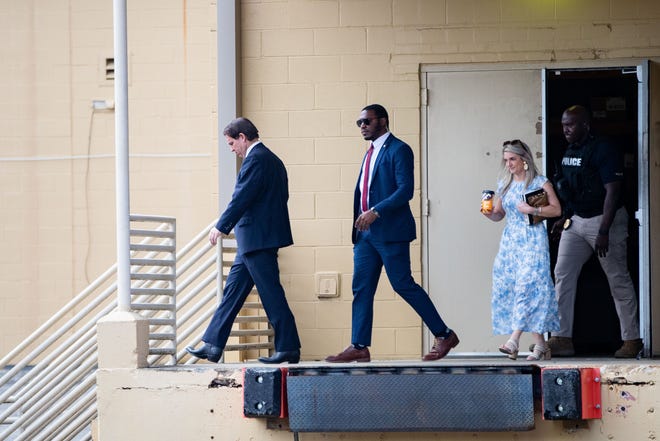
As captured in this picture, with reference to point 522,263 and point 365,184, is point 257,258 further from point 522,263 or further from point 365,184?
point 522,263

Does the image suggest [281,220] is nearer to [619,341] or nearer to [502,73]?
[502,73]

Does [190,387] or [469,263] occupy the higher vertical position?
[469,263]

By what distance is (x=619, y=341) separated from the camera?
11.2 m

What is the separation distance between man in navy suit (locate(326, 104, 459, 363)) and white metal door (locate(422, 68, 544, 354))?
1.80 meters

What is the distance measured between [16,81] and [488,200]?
319 inches

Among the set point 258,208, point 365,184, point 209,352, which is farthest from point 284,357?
point 365,184

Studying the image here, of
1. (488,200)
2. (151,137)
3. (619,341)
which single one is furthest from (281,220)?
(151,137)

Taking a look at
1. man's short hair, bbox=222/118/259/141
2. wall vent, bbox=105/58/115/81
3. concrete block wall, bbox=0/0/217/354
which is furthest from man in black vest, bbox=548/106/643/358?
wall vent, bbox=105/58/115/81

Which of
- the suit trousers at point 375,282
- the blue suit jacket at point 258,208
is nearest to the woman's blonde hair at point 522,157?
the suit trousers at point 375,282

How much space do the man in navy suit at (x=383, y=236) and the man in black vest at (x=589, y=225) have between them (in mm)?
1421

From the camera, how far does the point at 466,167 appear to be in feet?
34.8

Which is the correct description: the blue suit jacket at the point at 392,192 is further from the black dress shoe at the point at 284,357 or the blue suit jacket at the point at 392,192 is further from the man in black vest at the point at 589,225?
the man in black vest at the point at 589,225

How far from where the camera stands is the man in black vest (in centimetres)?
958

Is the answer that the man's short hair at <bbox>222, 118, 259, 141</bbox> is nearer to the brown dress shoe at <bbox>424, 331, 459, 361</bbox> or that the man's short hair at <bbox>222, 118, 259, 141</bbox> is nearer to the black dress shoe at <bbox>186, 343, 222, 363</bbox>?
the black dress shoe at <bbox>186, 343, 222, 363</bbox>
